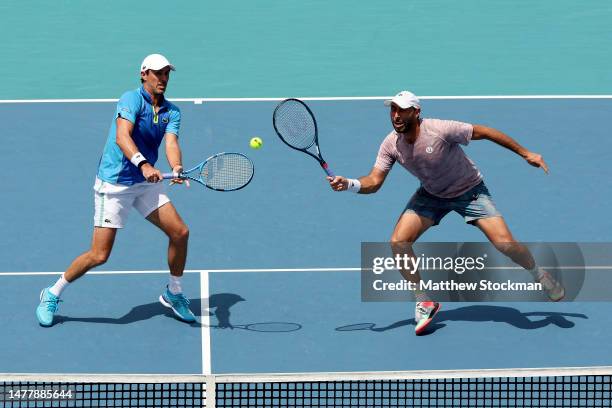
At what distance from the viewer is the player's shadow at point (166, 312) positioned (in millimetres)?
12523

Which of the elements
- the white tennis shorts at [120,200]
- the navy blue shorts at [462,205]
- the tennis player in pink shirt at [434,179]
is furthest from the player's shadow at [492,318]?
the white tennis shorts at [120,200]

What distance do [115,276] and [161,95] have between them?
7.20 feet

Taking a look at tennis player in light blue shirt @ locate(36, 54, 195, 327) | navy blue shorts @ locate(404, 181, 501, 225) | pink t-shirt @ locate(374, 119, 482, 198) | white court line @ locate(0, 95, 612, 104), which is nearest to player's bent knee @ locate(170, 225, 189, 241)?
tennis player in light blue shirt @ locate(36, 54, 195, 327)

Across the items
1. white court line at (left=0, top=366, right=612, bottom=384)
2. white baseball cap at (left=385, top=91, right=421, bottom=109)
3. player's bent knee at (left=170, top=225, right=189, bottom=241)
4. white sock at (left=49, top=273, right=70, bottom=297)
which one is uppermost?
white baseball cap at (left=385, top=91, right=421, bottom=109)

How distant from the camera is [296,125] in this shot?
12109mm

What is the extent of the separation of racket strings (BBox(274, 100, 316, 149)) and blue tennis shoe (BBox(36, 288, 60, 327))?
7.86ft

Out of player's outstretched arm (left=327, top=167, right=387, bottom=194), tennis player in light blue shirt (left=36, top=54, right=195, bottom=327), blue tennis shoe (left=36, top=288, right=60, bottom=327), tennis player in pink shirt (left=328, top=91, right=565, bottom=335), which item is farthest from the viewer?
blue tennis shoe (left=36, top=288, right=60, bottom=327)

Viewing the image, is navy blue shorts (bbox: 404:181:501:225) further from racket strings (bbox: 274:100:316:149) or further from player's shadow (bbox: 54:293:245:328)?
player's shadow (bbox: 54:293:245:328)

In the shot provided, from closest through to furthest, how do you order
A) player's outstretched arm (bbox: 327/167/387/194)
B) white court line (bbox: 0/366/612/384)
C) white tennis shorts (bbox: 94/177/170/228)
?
1. white court line (bbox: 0/366/612/384)
2. player's outstretched arm (bbox: 327/167/387/194)
3. white tennis shorts (bbox: 94/177/170/228)

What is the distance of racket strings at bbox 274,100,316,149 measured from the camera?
12039 millimetres

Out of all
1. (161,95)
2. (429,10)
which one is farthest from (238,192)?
(429,10)

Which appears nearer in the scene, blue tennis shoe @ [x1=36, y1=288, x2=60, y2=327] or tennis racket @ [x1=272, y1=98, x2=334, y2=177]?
tennis racket @ [x1=272, y1=98, x2=334, y2=177]

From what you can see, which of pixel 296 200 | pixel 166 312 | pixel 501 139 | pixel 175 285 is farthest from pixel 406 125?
pixel 296 200

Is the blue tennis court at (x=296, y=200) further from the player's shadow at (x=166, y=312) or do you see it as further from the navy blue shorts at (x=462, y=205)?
the navy blue shorts at (x=462, y=205)
